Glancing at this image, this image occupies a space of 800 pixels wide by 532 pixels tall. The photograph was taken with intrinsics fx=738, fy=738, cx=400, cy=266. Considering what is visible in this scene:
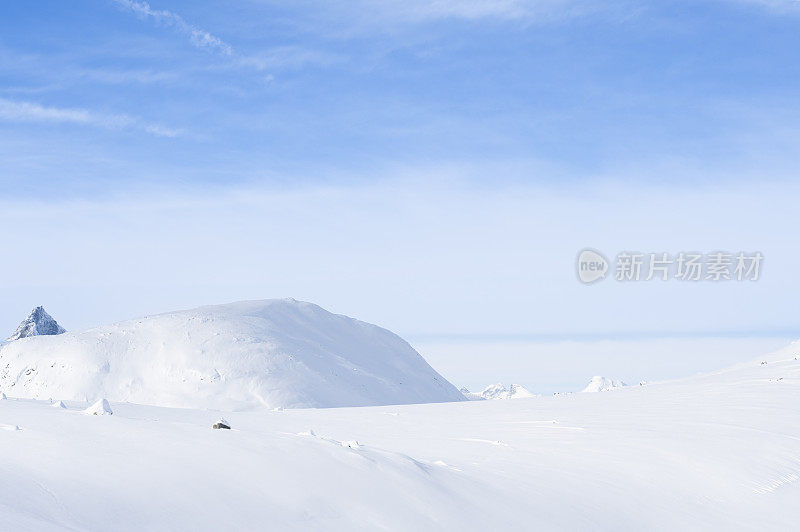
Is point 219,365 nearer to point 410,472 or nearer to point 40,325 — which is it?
point 410,472

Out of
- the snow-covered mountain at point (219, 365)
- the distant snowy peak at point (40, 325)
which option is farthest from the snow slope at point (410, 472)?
the distant snowy peak at point (40, 325)

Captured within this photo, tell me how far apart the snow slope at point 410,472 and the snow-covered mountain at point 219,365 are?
2655 centimetres

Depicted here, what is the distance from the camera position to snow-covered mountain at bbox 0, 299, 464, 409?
42375mm

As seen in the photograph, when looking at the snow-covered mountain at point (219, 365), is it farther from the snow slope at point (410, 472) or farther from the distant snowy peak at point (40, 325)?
the distant snowy peak at point (40, 325)

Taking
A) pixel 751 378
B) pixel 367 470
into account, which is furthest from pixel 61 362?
pixel 367 470

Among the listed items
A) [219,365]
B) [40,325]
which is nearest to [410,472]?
[219,365]

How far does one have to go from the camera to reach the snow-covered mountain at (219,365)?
42.4m

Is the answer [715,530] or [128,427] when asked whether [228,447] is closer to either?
[128,427]

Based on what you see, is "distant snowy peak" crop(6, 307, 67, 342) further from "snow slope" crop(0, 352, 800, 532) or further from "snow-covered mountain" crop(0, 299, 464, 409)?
"snow slope" crop(0, 352, 800, 532)

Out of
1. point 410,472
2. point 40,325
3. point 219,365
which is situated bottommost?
point 40,325

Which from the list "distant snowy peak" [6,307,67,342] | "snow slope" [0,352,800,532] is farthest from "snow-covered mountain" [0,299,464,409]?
"distant snowy peak" [6,307,67,342]

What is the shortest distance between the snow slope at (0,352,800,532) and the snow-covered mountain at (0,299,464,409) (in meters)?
26.6

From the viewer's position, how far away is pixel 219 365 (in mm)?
44750

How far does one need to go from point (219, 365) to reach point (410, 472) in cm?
3777
